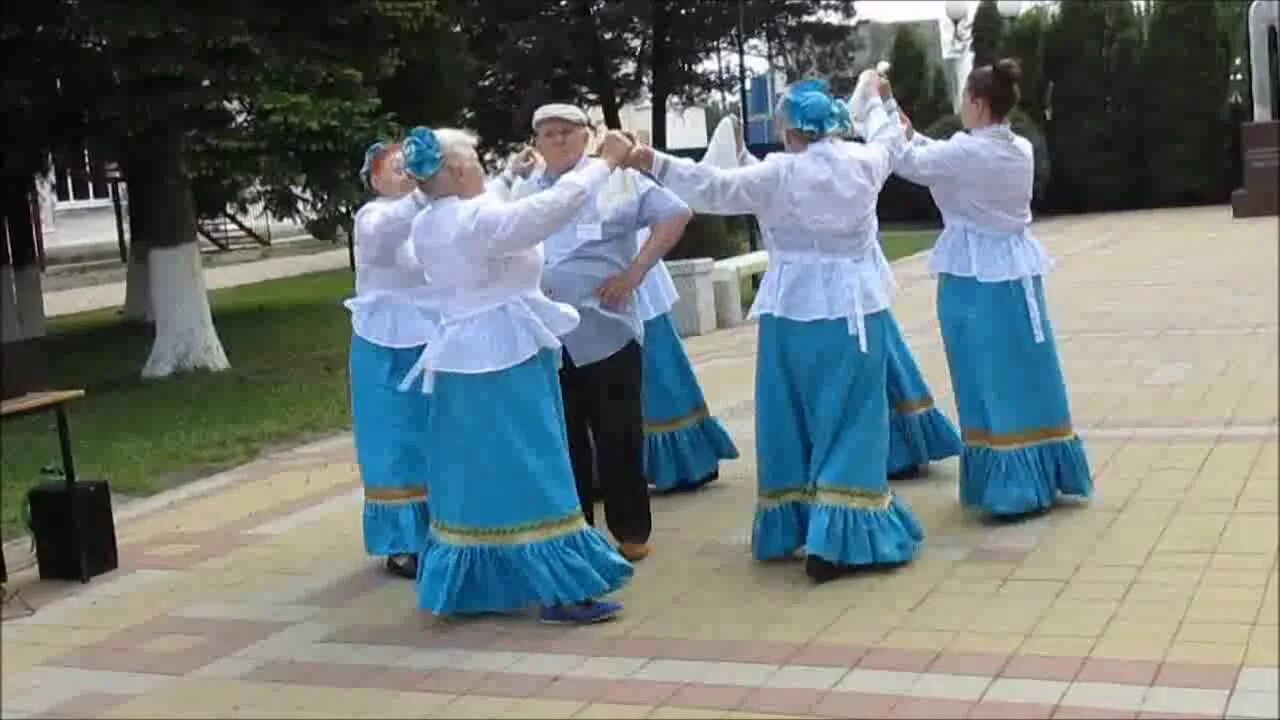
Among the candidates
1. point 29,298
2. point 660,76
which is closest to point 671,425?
point 29,298

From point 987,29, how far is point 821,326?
28615mm

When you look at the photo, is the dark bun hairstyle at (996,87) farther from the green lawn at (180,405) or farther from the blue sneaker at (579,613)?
the green lawn at (180,405)

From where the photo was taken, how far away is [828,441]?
6.19 m

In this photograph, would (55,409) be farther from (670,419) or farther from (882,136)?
(882,136)

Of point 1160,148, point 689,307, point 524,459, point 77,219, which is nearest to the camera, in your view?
point 524,459

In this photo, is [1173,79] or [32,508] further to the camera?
[1173,79]

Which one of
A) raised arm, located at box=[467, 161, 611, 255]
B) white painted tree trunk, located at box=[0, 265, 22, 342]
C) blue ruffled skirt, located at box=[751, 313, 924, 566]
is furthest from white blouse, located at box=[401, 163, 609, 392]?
white painted tree trunk, located at box=[0, 265, 22, 342]

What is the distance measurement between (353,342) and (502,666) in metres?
1.87

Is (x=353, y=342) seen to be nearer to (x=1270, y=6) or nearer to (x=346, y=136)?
(x=1270, y=6)

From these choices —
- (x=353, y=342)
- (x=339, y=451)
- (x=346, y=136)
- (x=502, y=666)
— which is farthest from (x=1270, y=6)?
(x=346, y=136)

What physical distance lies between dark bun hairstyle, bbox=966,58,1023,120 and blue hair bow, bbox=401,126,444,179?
2462 mm

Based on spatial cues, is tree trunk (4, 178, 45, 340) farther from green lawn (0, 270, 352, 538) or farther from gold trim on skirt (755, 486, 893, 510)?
gold trim on skirt (755, 486, 893, 510)

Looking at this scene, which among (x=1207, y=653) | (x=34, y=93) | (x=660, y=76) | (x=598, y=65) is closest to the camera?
(x=1207, y=653)

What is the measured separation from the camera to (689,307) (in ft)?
50.5
